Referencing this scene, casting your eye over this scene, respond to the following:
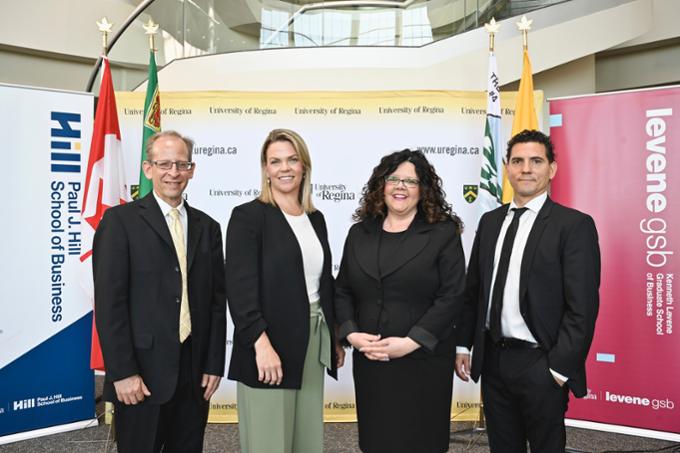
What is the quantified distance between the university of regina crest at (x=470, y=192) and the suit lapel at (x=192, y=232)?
2103 millimetres

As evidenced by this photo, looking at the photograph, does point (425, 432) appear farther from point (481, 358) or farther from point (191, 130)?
point (191, 130)

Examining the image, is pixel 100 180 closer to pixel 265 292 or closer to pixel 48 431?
pixel 48 431

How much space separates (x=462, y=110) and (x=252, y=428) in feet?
8.42

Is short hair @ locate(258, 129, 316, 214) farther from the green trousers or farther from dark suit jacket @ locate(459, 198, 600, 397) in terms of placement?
dark suit jacket @ locate(459, 198, 600, 397)

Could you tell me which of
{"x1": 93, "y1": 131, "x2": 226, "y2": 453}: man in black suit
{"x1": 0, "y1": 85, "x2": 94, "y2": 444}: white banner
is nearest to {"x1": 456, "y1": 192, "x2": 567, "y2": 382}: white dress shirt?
{"x1": 93, "y1": 131, "x2": 226, "y2": 453}: man in black suit

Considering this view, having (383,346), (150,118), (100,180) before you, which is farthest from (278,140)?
(100,180)

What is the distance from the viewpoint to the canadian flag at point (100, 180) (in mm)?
3340

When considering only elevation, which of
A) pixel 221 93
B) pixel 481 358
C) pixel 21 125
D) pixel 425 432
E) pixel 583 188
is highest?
pixel 221 93

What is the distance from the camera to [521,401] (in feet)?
6.72

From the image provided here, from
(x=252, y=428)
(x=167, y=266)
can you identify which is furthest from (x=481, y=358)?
(x=167, y=266)

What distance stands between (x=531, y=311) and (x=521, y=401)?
1.15 feet

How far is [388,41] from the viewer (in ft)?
20.5

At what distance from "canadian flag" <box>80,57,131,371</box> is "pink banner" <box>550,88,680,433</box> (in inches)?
110

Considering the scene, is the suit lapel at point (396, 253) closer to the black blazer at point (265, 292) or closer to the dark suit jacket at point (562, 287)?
the black blazer at point (265, 292)
